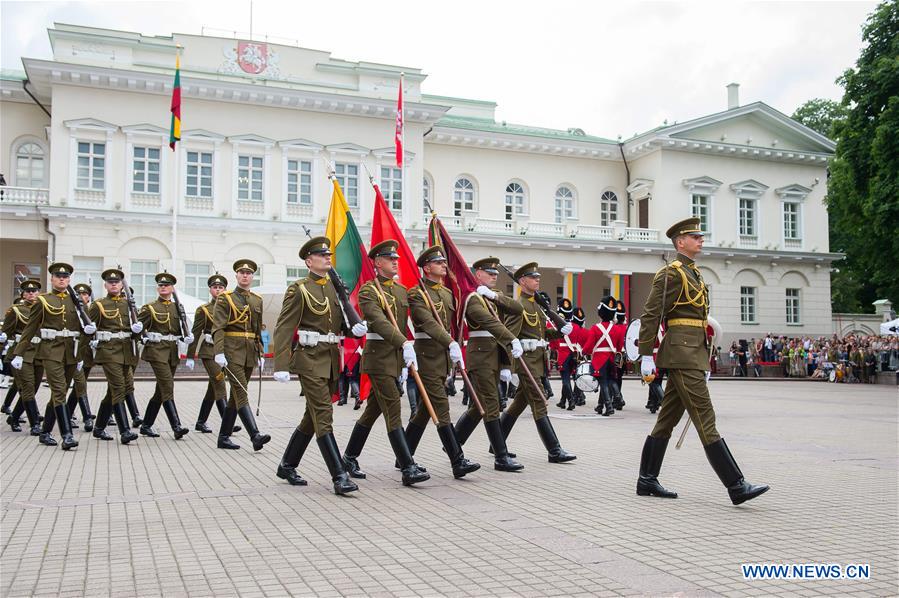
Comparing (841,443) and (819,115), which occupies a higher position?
(819,115)

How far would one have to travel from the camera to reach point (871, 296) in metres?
54.2

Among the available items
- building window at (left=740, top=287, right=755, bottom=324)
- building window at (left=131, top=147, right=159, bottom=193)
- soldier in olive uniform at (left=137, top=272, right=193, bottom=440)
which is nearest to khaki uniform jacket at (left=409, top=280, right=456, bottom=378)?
soldier in olive uniform at (left=137, top=272, right=193, bottom=440)

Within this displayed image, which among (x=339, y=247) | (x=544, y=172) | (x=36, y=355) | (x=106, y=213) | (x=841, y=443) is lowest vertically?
(x=841, y=443)

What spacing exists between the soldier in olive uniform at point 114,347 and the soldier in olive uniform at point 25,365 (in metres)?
0.90

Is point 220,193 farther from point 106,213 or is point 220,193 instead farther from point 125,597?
point 125,597

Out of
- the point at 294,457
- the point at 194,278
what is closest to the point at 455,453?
the point at 294,457

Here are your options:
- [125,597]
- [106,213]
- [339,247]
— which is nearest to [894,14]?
[339,247]

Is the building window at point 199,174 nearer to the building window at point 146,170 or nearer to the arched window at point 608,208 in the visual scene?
the building window at point 146,170

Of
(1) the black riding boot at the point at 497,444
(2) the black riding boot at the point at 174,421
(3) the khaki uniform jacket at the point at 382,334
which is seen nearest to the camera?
(3) the khaki uniform jacket at the point at 382,334

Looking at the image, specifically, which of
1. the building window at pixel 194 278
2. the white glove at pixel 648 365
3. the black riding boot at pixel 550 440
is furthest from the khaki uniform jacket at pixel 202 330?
the building window at pixel 194 278

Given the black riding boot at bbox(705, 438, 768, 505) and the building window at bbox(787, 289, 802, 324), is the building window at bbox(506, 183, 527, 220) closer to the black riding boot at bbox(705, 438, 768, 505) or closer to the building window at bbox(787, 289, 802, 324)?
the building window at bbox(787, 289, 802, 324)

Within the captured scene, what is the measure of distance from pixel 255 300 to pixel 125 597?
6825 mm

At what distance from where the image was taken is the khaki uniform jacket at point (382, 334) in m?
7.80

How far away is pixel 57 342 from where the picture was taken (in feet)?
35.8
